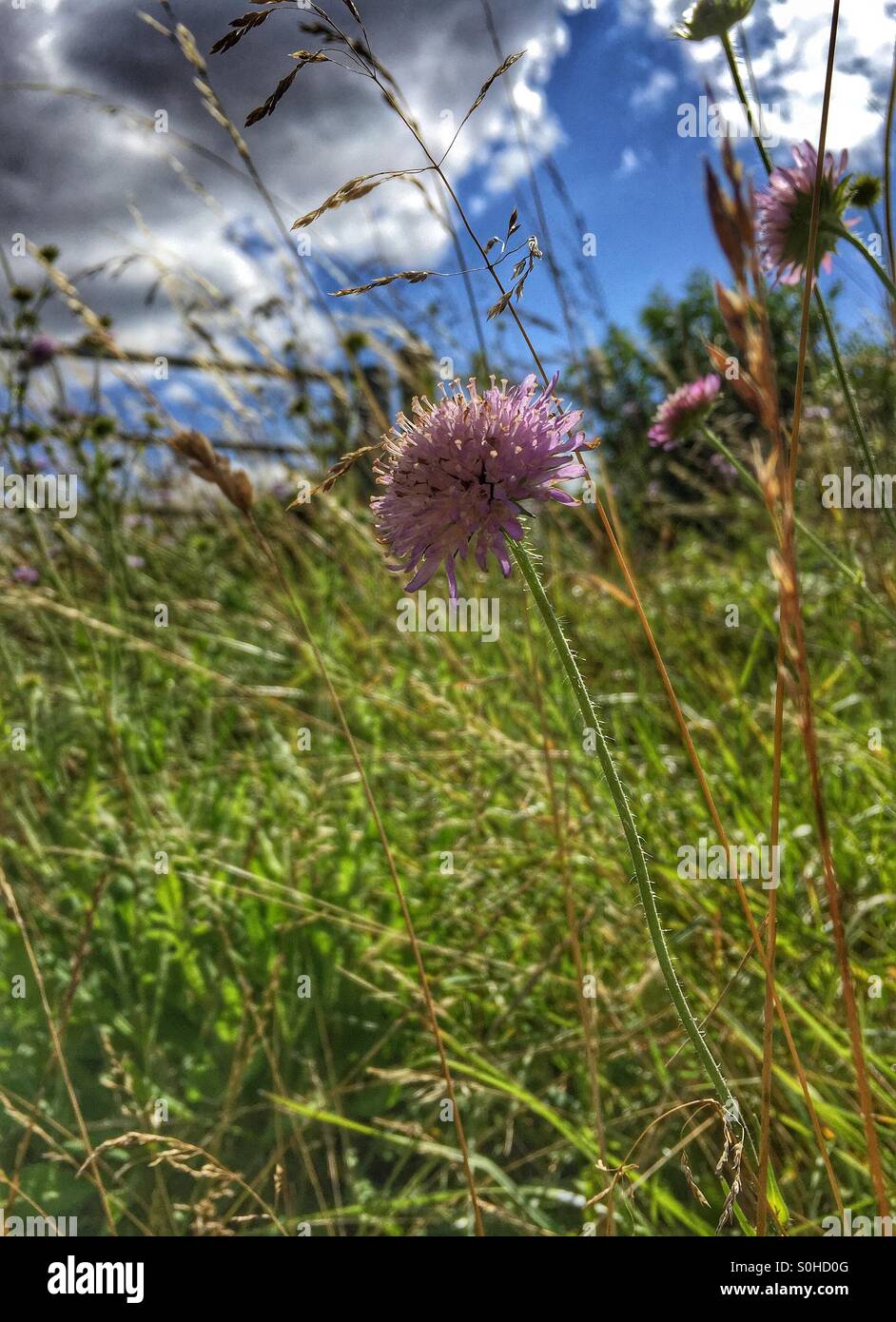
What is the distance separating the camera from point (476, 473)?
638mm

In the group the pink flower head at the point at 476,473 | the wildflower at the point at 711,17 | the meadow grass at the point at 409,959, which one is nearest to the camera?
the pink flower head at the point at 476,473

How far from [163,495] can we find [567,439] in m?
3.39

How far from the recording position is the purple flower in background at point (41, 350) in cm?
238

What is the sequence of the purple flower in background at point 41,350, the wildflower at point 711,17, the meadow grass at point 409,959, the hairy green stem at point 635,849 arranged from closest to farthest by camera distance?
1. the hairy green stem at point 635,849
2. the wildflower at point 711,17
3. the meadow grass at point 409,959
4. the purple flower in background at point 41,350

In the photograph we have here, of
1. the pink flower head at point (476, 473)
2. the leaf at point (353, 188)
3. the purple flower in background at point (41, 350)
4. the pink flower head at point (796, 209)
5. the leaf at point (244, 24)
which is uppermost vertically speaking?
the purple flower in background at point (41, 350)

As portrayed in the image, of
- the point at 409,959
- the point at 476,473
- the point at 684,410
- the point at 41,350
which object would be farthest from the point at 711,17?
the point at 41,350

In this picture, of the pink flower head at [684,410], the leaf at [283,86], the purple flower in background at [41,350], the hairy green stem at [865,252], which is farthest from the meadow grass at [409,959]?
the purple flower in background at [41,350]

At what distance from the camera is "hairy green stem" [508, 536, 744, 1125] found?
526mm

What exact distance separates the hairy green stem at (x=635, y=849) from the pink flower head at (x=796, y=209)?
59cm

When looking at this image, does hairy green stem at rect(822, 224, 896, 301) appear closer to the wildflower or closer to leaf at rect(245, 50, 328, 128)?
the wildflower

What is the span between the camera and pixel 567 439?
0.64 metres

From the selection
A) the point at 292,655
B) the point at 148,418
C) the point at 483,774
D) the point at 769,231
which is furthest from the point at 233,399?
the point at 769,231

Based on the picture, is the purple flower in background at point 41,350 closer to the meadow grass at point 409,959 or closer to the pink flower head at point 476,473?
the meadow grass at point 409,959

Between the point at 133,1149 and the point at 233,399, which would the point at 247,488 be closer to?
the point at 133,1149
